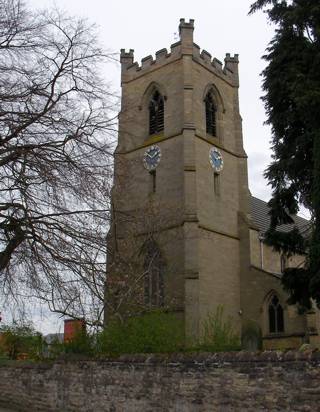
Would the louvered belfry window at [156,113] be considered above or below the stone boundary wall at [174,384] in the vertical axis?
above

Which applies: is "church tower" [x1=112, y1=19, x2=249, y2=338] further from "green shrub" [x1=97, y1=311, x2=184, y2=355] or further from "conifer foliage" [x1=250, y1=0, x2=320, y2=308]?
"green shrub" [x1=97, y1=311, x2=184, y2=355]

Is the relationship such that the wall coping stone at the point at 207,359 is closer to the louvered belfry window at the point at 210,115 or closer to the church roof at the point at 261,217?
the church roof at the point at 261,217

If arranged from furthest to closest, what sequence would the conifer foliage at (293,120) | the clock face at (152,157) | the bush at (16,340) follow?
the clock face at (152,157) → the bush at (16,340) → the conifer foliage at (293,120)

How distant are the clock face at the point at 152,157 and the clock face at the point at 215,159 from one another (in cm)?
302

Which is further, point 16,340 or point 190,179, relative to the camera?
point 190,179

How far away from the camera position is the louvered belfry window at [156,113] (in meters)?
33.2

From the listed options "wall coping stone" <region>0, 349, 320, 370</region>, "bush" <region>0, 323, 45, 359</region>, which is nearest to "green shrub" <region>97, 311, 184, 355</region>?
"wall coping stone" <region>0, 349, 320, 370</region>

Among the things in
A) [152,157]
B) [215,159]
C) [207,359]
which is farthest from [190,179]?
[207,359]

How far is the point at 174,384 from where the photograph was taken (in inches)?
419

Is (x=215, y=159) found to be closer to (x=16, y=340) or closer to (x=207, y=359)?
(x=16, y=340)

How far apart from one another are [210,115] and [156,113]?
131 inches

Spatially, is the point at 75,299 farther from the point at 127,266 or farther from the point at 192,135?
the point at 192,135

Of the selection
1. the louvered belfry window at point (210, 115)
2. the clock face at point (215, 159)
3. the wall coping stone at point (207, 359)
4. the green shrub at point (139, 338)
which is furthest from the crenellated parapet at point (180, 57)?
the wall coping stone at point (207, 359)

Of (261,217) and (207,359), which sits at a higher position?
(261,217)
